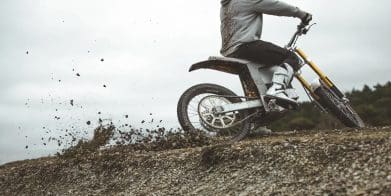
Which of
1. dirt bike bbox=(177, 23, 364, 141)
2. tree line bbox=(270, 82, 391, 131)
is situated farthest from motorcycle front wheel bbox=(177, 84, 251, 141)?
tree line bbox=(270, 82, 391, 131)

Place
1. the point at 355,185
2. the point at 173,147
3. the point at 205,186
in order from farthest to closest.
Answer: the point at 173,147
the point at 205,186
the point at 355,185

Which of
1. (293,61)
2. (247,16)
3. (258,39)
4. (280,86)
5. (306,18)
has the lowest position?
(280,86)

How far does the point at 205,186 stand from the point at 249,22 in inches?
99.0

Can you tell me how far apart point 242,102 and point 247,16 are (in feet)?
3.88

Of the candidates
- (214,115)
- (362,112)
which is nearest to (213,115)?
(214,115)

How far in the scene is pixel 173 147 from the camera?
7.56m

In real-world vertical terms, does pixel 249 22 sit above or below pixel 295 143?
above

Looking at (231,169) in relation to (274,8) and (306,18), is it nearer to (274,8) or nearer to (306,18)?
(274,8)

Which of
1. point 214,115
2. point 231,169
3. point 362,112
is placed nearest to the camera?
point 231,169

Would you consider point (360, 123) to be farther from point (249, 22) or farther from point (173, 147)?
point (173, 147)

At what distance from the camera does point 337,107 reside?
284 inches

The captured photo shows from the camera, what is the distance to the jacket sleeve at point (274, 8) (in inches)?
275

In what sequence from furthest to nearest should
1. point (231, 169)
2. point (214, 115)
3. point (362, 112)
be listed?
point (362, 112)
point (214, 115)
point (231, 169)


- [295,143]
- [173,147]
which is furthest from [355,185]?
[173,147]
